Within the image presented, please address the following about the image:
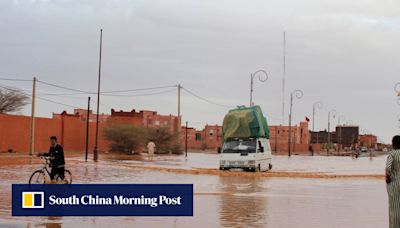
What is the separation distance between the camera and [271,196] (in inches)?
806

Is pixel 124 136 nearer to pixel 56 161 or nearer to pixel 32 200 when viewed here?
pixel 56 161

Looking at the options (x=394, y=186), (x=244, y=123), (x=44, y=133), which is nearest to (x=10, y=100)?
(x=44, y=133)

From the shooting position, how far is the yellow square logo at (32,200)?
1462 cm

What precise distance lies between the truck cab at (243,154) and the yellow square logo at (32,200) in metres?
19.4

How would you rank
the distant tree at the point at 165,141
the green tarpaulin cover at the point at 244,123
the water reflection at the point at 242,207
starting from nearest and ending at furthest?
the water reflection at the point at 242,207, the green tarpaulin cover at the point at 244,123, the distant tree at the point at 165,141

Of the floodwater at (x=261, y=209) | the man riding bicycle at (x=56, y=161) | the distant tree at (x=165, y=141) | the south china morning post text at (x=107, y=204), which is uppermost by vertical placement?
the distant tree at (x=165, y=141)

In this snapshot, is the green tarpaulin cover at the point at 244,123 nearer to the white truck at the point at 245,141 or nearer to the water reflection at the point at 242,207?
the white truck at the point at 245,141

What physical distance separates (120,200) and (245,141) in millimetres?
20081

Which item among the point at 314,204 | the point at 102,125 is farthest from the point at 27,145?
the point at 314,204

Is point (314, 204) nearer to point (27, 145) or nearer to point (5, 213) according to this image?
point (5, 213)

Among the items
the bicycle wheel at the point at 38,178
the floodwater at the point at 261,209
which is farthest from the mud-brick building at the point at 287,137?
the bicycle wheel at the point at 38,178

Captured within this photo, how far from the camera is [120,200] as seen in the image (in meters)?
15.7

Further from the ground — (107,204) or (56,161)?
(56,161)

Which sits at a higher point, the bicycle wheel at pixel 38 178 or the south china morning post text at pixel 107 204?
the bicycle wheel at pixel 38 178
